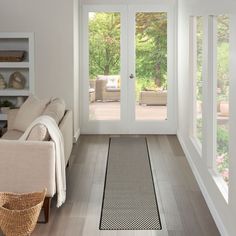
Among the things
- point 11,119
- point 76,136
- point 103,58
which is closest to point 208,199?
point 11,119

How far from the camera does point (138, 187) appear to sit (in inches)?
225

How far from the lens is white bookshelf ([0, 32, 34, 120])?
766cm

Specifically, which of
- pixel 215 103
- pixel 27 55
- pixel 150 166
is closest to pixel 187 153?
pixel 150 166

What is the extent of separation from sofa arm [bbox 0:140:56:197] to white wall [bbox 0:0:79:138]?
323 cm

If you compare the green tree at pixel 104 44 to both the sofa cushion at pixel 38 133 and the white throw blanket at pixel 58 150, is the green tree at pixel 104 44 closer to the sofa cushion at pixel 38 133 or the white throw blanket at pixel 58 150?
the white throw blanket at pixel 58 150

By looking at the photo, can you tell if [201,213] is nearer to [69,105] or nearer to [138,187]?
[138,187]

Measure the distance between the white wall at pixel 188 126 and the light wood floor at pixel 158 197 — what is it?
0.11 m

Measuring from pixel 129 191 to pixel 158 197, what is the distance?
348mm

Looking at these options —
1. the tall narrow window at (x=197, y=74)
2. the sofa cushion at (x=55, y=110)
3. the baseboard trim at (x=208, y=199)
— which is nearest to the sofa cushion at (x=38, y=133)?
the sofa cushion at (x=55, y=110)

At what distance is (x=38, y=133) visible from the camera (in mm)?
4703

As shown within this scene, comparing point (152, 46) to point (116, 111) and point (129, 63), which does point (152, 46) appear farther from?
point (116, 111)

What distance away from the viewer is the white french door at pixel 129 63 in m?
8.56

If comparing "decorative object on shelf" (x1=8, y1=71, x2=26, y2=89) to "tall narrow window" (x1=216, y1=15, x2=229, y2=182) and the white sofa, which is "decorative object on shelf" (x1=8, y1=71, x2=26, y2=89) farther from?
"tall narrow window" (x1=216, y1=15, x2=229, y2=182)

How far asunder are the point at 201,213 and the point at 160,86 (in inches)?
159
